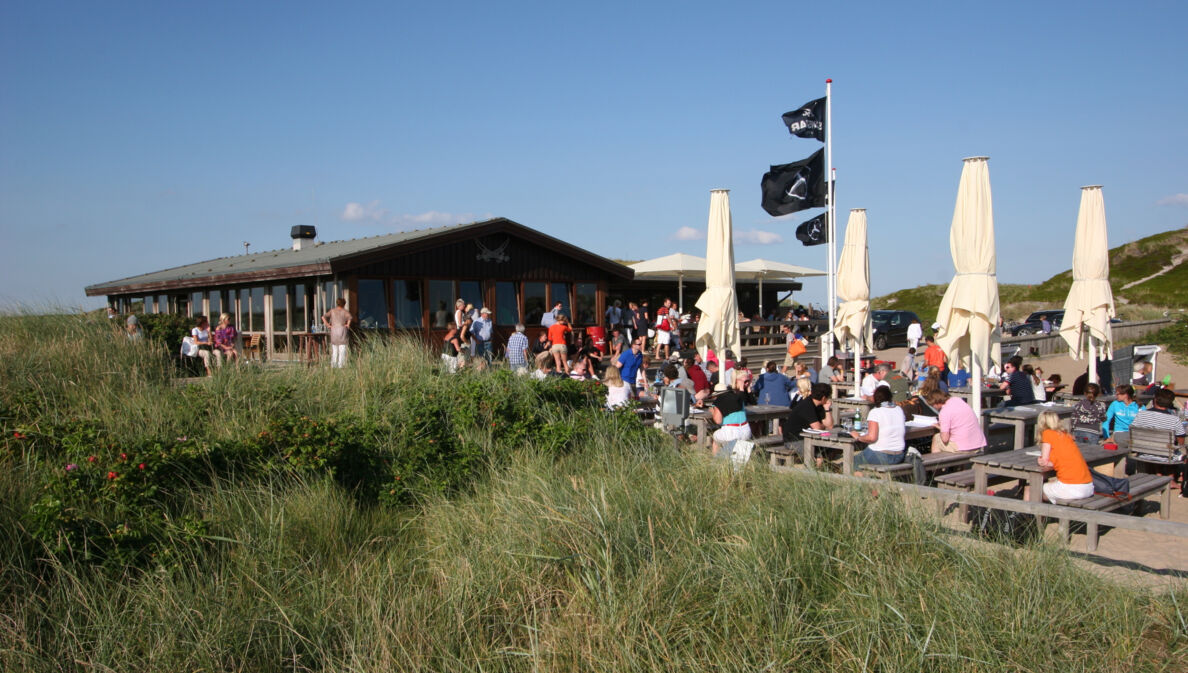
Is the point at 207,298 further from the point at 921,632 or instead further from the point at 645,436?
the point at 921,632

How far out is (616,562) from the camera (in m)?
4.52

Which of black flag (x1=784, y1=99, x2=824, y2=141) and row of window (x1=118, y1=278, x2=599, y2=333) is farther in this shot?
row of window (x1=118, y1=278, x2=599, y2=333)

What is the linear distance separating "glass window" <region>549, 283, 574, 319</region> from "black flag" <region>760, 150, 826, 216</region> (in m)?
6.52

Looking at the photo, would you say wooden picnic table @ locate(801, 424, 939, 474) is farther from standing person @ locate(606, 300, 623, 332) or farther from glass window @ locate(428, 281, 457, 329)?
standing person @ locate(606, 300, 623, 332)

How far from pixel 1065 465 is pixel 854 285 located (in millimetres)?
8021

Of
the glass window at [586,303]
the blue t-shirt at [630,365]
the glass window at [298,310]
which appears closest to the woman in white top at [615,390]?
the blue t-shirt at [630,365]

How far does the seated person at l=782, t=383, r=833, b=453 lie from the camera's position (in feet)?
27.8

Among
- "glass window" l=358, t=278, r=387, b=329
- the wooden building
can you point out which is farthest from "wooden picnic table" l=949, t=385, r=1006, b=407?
"glass window" l=358, t=278, r=387, b=329

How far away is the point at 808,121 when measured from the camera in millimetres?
13516

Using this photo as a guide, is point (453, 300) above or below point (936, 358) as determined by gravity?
above

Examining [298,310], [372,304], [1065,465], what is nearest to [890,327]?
[372,304]

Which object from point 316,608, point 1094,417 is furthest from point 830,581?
point 1094,417

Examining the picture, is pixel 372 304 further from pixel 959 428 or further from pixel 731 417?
pixel 959 428

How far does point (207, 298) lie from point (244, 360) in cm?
1269
